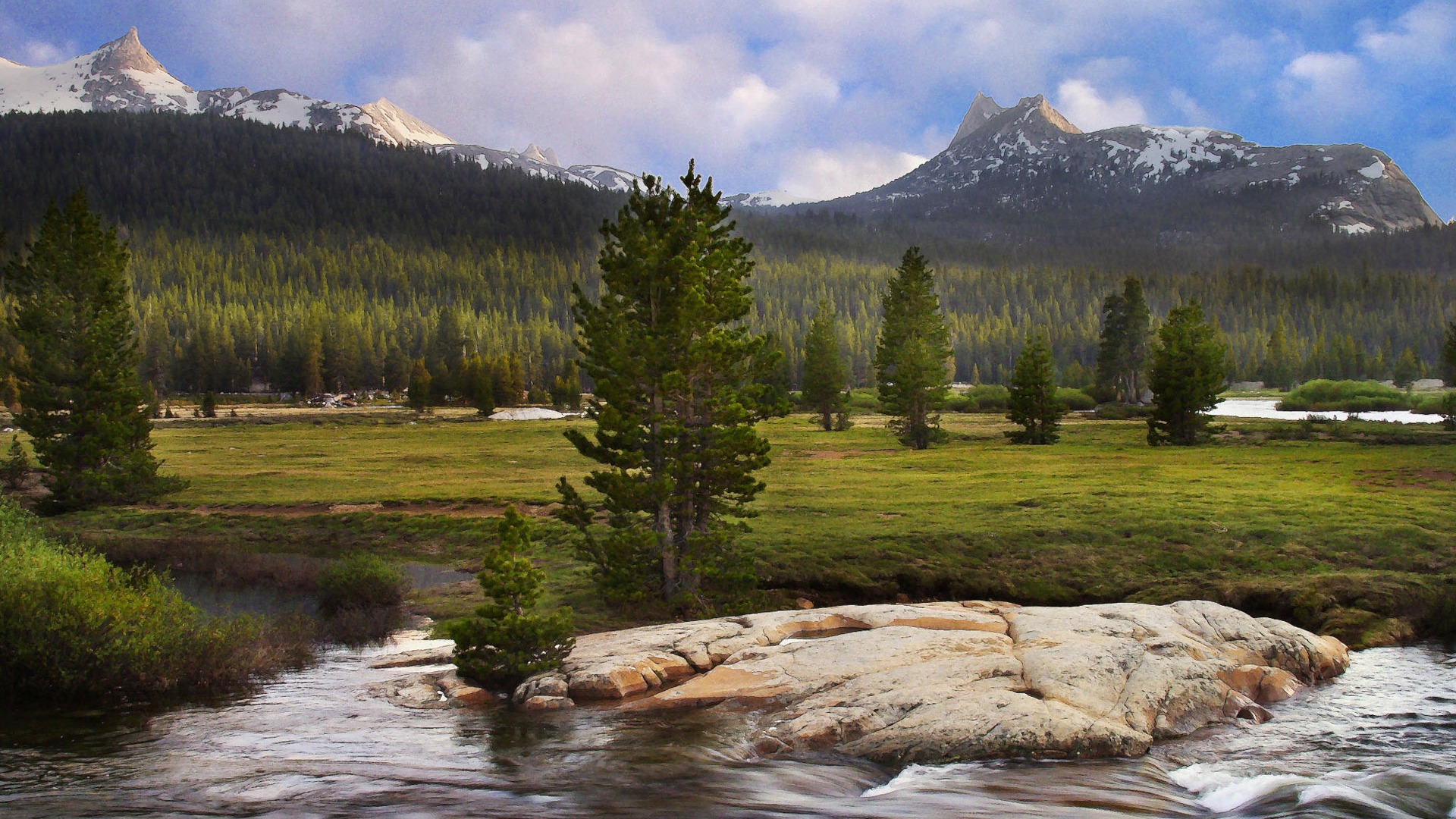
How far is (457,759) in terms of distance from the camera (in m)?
16.2

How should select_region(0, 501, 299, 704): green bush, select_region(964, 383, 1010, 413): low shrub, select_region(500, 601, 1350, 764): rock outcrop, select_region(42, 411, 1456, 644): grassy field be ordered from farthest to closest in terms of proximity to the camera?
select_region(964, 383, 1010, 413): low shrub → select_region(42, 411, 1456, 644): grassy field → select_region(0, 501, 299, 704): green bush → select_region(500, 601, 1350, 764): rock outcrop

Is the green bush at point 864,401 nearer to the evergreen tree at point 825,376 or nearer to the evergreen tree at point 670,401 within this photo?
the evergreen tree at point 825,376

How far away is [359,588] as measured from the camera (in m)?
32.2

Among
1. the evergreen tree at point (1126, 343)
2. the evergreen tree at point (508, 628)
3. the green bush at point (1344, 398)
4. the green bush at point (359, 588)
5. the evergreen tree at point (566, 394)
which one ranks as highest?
the evergreen tree at point (1126, 343)

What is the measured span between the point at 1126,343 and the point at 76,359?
377 ft

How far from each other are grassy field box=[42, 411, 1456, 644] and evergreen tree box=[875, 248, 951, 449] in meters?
4.86

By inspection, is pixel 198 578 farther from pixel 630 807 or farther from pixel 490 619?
pixel 630 807

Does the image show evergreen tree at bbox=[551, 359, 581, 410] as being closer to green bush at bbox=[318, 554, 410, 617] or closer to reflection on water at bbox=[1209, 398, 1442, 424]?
reflection on water at bbox=[1209, 398, 1442, 424]

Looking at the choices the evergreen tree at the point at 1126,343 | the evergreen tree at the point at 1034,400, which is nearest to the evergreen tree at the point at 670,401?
the evergreen tree at the point at 1034,400

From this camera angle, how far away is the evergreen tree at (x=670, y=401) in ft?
Result: 94.9

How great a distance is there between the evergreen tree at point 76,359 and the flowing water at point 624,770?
38.7 m

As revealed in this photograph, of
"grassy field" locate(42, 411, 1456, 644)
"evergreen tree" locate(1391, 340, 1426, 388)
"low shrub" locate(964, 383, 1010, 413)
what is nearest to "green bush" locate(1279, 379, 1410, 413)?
"low shrub" locate(964, 383, 1010, 413)

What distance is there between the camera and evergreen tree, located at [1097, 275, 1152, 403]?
386 ft

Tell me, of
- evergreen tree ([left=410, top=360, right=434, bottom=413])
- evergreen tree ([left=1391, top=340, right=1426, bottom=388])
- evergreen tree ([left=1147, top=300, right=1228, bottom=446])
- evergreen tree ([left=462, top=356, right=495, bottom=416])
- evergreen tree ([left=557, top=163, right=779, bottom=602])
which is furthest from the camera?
evergreen tree ([left=1391, top=340, right=1426, bottom=388])
